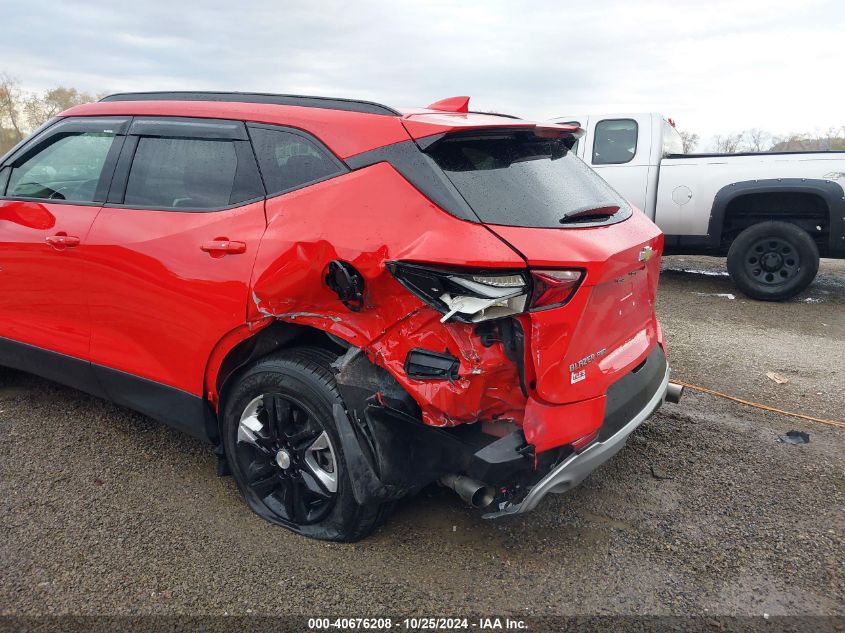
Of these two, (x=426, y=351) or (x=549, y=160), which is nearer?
(x=426, y=351)

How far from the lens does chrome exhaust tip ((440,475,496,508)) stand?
7.98 feet

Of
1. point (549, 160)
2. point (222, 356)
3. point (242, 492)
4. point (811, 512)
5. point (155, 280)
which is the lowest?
point (811, 512)

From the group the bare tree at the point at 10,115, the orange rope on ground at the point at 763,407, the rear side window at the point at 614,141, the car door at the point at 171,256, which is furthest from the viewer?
the bare tree at the point at 10,115

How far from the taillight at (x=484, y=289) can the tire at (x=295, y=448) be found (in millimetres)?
575

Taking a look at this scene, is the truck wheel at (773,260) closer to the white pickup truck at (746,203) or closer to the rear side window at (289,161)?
the white pickup truck at (746,203)

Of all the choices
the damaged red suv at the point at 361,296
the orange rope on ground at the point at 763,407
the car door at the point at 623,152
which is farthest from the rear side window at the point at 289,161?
the car door at the point at 623,152

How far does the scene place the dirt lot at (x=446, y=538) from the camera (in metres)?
2.35

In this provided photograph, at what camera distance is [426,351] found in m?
2.29

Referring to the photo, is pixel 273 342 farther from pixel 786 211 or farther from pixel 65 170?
pixel 786 211

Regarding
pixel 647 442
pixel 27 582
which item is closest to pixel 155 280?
pixel 27 582

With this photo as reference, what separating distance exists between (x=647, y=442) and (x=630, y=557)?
1.05 meters

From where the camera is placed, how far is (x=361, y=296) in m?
2.35

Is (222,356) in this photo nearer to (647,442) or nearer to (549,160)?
(549,160)

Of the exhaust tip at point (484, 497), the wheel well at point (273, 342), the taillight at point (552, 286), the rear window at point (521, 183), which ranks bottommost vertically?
the exhaust tip at point (484, 497)
